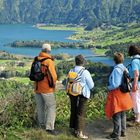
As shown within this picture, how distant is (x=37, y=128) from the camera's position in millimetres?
9508

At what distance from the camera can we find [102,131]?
1009cm

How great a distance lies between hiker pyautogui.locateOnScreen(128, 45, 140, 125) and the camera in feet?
32.5

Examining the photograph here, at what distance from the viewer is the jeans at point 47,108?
9222 millimetres

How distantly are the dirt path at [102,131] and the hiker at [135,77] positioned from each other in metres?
0.48

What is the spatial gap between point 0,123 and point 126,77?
3047mm

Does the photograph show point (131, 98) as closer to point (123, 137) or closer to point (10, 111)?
point (123, 137)

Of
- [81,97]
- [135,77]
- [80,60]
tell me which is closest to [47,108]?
[81,97]

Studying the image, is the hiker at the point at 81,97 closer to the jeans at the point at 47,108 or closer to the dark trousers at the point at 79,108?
the dark trousers at the point at 79,108

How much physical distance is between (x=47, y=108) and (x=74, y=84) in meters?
0.83

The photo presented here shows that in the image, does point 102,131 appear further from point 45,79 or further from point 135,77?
point 45,79

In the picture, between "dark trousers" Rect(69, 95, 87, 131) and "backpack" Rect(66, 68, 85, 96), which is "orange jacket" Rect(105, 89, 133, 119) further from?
"backpack" Rect(66, 68, 85, 96)

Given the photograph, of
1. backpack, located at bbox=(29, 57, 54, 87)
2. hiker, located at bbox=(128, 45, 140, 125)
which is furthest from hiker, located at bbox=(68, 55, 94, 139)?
hiker, located at bbox=(128, 45, 140, 125)

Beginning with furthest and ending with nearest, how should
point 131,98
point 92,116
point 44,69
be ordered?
point 92,116, point 131,98, point 44,69

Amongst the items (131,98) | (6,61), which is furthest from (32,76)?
(6,61)
